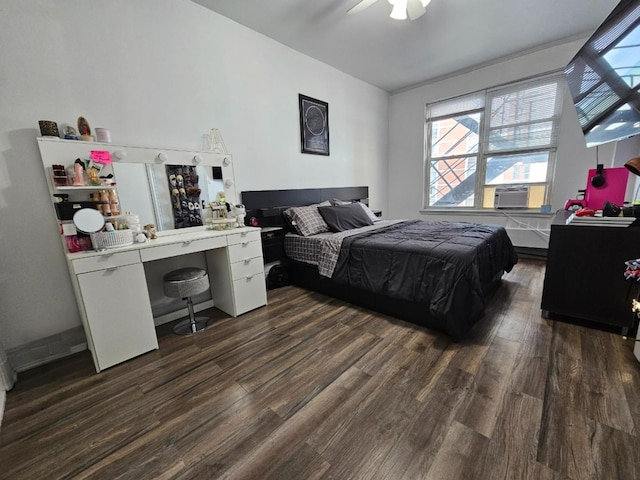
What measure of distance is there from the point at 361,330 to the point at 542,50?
4.36m

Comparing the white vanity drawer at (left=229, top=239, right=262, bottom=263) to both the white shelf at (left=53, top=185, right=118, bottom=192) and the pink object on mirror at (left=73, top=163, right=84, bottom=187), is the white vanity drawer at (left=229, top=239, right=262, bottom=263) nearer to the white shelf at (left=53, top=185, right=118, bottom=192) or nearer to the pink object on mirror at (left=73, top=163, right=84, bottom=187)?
the white shelf at (left=53, top=185, right=118, bottom=192)

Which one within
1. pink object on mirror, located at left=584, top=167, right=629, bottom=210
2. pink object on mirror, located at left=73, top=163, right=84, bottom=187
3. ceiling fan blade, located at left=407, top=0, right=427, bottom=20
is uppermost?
ceiling fan blade, located at left=407, top=0, right=427, bottom=20

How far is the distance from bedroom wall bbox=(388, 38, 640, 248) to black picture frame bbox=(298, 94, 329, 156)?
6.01 ft

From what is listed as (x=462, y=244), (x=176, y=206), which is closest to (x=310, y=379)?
(x=462, y=244)

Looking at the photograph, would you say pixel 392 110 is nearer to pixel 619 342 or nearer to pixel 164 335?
pixel 619 342

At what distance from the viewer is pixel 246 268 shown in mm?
2488

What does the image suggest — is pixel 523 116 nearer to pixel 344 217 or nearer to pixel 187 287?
pixel 344 217

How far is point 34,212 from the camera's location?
1826 millimetres

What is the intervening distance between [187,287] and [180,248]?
312 mm

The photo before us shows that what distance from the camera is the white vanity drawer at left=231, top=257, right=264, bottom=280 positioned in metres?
2.40

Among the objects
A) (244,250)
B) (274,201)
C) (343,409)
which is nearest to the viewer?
(343,409)

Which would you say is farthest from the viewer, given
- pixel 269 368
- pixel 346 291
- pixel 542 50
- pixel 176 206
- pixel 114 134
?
pixel 542 50

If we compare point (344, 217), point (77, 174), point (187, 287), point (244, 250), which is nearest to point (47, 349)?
point (187, 287)

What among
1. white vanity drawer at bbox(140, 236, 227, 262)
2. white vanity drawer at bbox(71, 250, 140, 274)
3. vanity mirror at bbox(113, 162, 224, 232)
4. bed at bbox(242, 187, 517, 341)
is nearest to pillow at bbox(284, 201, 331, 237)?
bed at bbox(242, 187, 517, 341)
